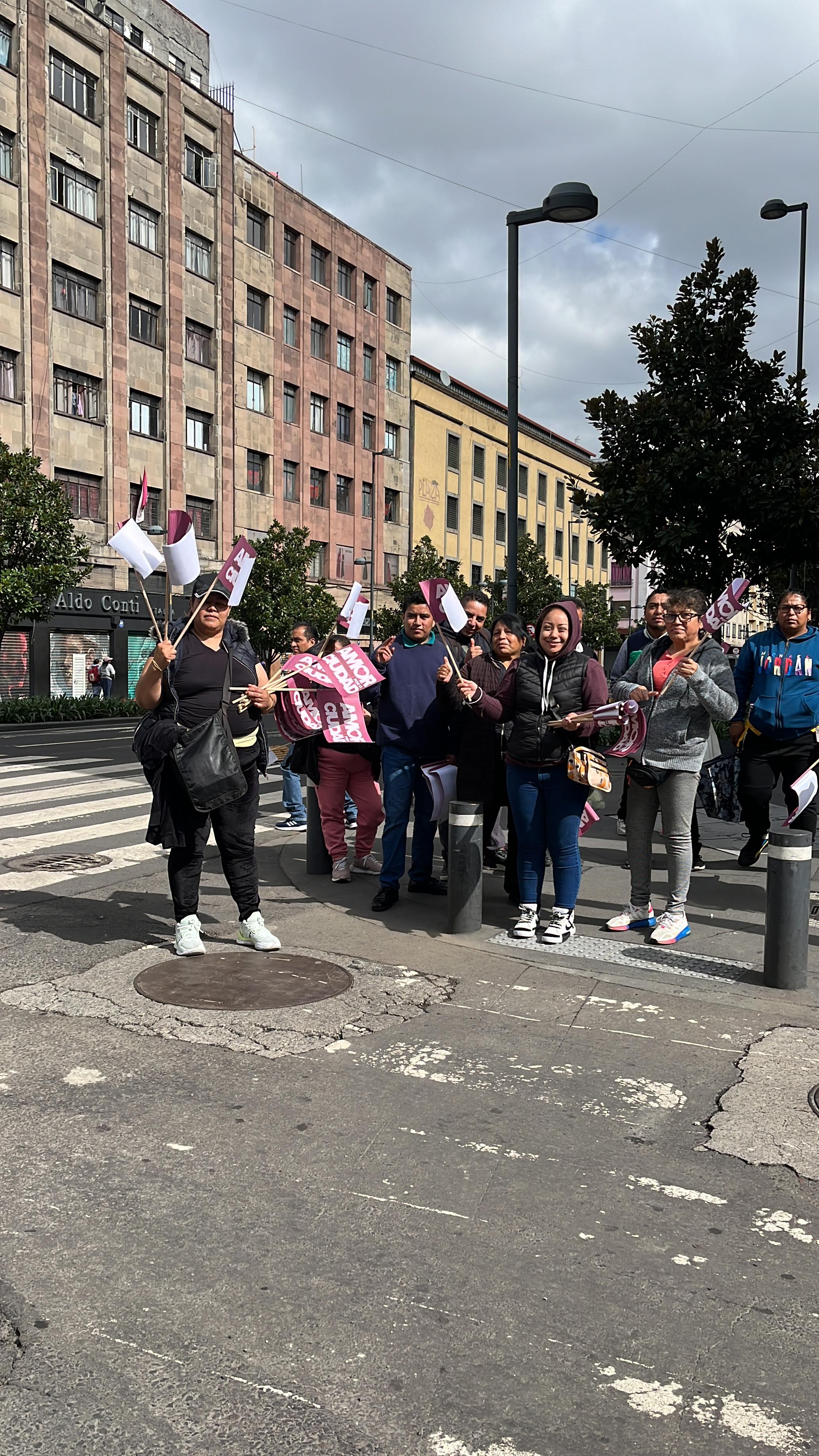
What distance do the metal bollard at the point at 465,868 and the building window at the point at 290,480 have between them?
4175cm

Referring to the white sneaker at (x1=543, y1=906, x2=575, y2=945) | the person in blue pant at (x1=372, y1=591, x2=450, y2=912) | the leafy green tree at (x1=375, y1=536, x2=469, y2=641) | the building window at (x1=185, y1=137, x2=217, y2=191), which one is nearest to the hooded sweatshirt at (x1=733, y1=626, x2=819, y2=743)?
the white sneaker at (x1=543, y1=906, x2=575, y2=945)

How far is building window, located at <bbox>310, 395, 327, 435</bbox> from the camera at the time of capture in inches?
1909

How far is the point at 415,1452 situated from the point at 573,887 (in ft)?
14.1

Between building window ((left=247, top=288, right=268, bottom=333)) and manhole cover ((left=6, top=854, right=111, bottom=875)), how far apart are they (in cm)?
3930

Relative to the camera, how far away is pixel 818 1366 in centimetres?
260

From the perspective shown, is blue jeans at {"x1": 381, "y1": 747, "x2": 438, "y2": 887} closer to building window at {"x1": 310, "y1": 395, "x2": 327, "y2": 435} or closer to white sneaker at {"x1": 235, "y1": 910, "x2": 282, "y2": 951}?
white sneaker at {"x1": 235, "y1": 910, "x2": 282, "y2": 951}

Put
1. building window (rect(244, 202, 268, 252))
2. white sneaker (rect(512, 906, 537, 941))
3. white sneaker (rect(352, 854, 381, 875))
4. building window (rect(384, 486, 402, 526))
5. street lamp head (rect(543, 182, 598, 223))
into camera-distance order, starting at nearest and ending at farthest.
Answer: white sneaker (rect(512, 906, 537, 941)) → white sneaker (rect(352, 854, 381, 875)) → street lamp head (rect(543, 182, 598, 223)) → building window (rect(244, 202, 268, 252)) → building window (rect(384, 486, 402, 526))

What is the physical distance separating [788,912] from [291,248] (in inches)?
1843

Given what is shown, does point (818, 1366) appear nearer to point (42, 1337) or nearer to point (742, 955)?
point (42, 1337)

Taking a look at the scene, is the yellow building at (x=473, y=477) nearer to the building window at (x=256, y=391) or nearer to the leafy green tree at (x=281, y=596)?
the building window at (x=256, y=391)

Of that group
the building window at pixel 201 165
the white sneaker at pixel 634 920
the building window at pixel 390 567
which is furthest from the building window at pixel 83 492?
the white sneaker at pixel 634 920

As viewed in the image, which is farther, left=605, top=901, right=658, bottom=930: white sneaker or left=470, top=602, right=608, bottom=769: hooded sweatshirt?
left=605, top=901, right=658, bottom=930: white sneaker

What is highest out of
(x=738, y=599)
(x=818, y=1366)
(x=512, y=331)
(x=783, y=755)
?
(x=512, y=331)

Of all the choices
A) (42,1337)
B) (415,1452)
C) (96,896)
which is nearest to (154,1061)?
(42,1337)
